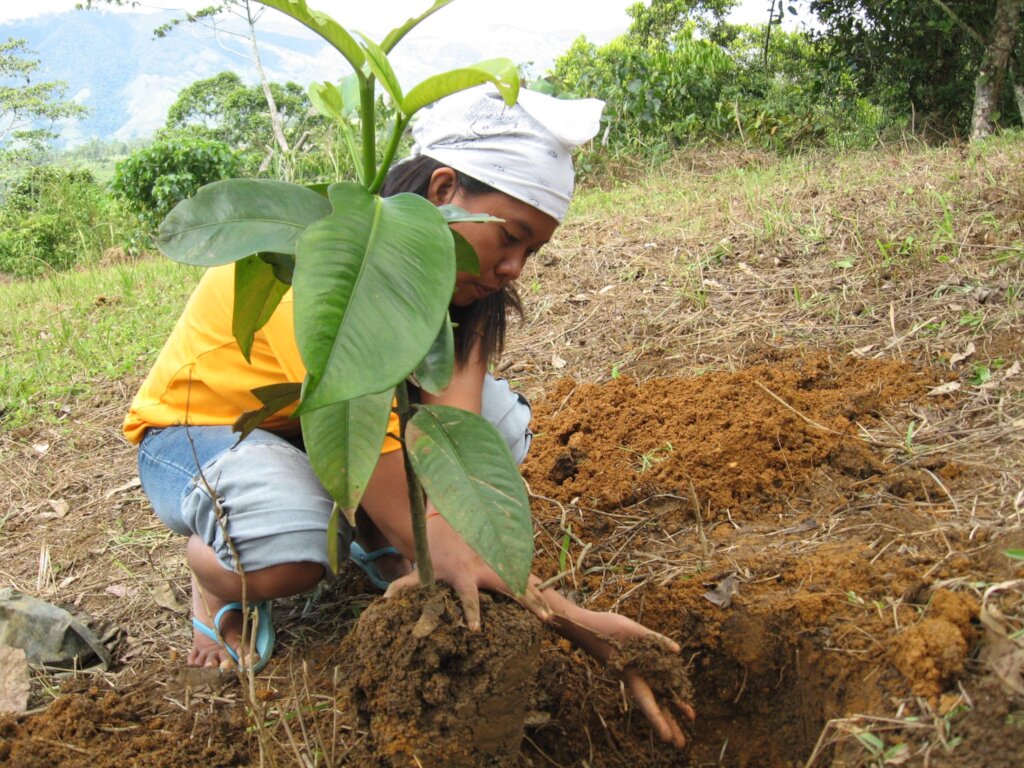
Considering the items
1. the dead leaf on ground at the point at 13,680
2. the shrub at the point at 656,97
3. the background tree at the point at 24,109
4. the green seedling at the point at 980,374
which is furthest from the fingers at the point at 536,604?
the background tree at the point at 24,109

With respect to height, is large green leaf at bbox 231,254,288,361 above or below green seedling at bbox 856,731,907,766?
above

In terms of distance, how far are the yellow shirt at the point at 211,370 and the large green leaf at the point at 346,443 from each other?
57 cm

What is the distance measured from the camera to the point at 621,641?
1325mm

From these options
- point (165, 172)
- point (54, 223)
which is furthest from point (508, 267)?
point (54, 223)

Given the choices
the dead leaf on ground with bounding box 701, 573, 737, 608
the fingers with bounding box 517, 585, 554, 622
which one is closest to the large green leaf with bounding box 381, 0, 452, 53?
the fingers with bounding box 517, 585, 554, 622

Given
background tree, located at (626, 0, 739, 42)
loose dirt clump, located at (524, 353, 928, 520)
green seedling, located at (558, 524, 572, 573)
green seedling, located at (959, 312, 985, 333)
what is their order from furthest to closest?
background tree, located at (626, 0, 739, 42) → green seedling, located at (959, 312, 985, 333) → loose dirt clump, located at (524, 353, 928, 520) → green seedling, located at (558, 524, 572, 573)

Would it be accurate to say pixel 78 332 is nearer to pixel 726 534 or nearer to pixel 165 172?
pixel 726 534

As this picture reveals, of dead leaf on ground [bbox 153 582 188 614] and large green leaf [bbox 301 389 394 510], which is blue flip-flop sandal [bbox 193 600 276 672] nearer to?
dead leaf on ground [bbox 153 582 188 614]

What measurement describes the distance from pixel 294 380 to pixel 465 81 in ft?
2.44

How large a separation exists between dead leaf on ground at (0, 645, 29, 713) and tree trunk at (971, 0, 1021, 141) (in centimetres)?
578

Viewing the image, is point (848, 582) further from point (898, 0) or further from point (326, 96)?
point (898, 0)

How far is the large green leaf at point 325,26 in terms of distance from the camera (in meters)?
0.89

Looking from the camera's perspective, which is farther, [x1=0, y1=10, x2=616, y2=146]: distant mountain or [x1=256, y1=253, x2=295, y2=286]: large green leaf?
[x1=0, y1=10, x2=616, y2=146]: distant mountain

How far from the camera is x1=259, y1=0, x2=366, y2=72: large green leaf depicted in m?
0.89
